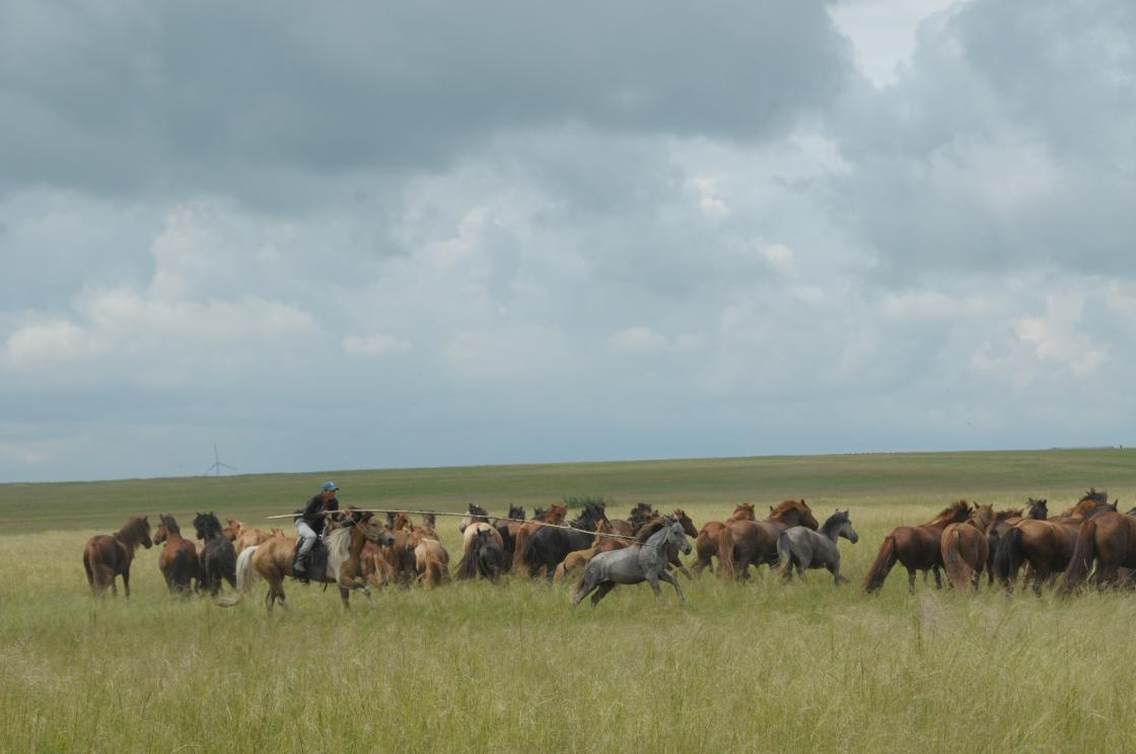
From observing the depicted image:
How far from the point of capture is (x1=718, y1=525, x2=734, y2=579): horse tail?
18.3 metres

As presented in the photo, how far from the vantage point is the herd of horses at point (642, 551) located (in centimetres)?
1525

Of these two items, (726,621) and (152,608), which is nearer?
(726,621)

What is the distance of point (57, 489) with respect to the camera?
445ft

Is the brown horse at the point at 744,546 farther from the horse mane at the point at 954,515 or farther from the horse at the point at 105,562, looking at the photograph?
the horse at the point at 105,562

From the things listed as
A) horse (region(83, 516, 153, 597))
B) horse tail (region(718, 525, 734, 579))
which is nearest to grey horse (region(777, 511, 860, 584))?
horse tail (region(718, 525, 734, 579))

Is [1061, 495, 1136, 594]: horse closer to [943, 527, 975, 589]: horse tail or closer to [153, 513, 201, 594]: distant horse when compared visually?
[943, 527, 975, 589]: horse tail

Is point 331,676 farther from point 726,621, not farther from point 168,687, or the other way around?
point 726,621

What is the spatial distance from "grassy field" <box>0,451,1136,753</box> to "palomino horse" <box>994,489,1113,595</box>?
3.78ft

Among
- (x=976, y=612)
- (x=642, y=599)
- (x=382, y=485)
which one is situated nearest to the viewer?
(x=976, y=612)

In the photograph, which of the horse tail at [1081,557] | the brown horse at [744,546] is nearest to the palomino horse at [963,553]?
the horse tail at [1081,557]

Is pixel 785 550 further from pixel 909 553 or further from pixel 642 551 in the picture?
pixel 642 551

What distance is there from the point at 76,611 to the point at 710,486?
74.1 meters

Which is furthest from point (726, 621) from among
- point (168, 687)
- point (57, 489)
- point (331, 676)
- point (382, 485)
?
point (57, 489)

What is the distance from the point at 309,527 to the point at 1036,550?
32.6 feet
